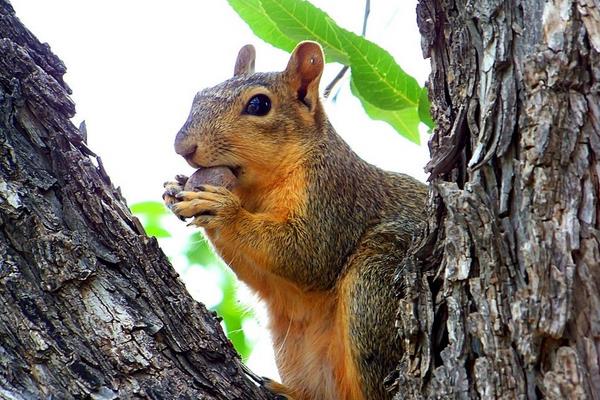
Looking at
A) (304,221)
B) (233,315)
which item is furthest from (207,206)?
(233,315)

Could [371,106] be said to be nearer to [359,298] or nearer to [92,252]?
[359,298]

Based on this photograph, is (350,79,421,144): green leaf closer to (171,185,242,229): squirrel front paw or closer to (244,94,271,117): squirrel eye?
(244,94,271,117): squirrel eye

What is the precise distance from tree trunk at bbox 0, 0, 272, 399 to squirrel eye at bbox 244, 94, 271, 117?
1.15 metres

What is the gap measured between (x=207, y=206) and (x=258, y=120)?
587mm

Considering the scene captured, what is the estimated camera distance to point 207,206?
3170 mm

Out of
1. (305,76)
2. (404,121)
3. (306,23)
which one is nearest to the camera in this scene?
(306,23)

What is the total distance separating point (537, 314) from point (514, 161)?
1.25ft

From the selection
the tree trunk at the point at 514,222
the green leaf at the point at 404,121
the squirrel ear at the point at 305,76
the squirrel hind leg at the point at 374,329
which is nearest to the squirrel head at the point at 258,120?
the squirrel ear at the point at 305,76

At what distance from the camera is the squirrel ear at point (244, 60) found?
4.23 metres

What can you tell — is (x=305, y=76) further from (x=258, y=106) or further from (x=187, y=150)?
(x=187, y=150)

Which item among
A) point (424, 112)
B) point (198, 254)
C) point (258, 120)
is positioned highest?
point (424, 112)

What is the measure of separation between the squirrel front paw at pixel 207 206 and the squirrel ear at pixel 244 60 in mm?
1137

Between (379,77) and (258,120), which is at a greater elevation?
(379,77)

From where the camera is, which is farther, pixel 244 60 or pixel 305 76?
pixel 244 60
